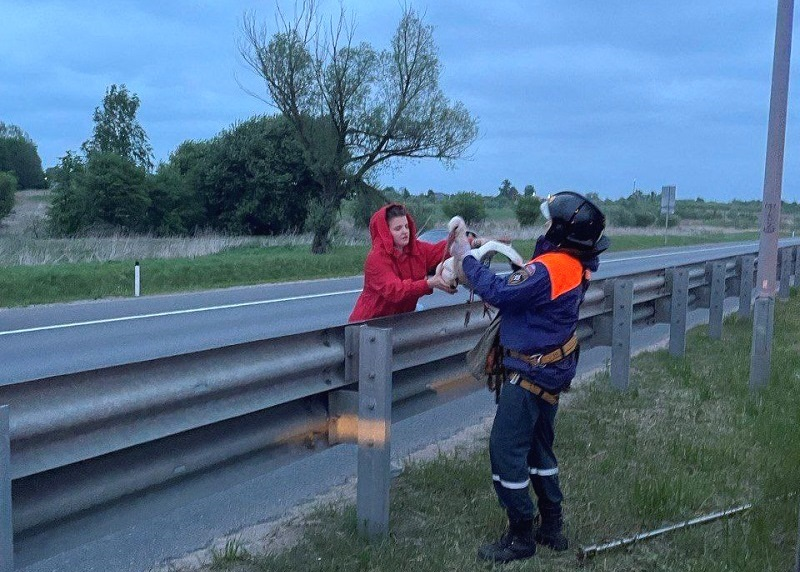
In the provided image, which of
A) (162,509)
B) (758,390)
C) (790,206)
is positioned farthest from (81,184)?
(790,206)

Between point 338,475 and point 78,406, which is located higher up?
point 78,406

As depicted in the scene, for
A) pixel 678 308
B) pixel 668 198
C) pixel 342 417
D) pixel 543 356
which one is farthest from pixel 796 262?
pixel 668 198

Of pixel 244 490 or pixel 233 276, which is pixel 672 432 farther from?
pixel 233 276

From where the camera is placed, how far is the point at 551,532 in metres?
4.37

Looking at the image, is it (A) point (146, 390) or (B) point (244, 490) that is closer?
(A) point (146, 390)

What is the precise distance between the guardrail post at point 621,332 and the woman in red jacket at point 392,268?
289cm

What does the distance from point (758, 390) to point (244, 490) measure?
477cm

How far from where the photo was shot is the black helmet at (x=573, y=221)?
4.08m

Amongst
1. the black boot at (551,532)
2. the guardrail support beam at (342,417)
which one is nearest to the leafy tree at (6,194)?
the guardrail support beam at (342,417)

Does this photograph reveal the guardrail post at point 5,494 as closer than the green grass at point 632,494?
Yes

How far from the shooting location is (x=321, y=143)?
30500 mm

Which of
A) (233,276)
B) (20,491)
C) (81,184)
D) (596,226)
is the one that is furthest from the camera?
(81,184)

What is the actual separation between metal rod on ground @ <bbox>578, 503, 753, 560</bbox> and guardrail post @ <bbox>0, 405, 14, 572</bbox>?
8.57 feet

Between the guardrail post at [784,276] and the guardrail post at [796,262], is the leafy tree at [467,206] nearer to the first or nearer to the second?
the guardrail post at [796,262]
